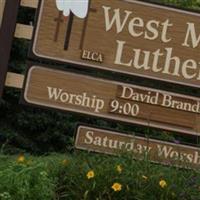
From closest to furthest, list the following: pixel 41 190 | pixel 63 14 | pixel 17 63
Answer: pixel 41 190 → pixel 63 14 → pixel 17 63

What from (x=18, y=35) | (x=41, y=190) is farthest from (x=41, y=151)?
(x=41, y=190)

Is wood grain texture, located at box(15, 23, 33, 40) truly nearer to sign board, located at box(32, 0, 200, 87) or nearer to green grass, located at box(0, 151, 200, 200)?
sign board, located at box(32, 0, 200, 87)

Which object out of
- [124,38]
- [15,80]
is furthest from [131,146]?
[15,80]

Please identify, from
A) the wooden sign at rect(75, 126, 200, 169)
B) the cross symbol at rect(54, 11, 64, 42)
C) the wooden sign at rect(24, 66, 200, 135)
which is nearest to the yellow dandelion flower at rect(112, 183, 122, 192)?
the wooden sign at rect(75, 126, 200, 169)

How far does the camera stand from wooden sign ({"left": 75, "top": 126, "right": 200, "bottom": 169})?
661cm

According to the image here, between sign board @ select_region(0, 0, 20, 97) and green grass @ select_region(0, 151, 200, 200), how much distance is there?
1.03 metres

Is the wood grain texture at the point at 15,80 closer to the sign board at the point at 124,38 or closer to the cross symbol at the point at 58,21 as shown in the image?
the sign board at the point at 124,38

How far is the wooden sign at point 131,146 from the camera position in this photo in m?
6.61

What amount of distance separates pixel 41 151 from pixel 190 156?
5368 millimetres

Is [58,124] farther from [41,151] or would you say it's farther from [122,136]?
[122,136]

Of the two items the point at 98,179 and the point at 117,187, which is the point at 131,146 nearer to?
the point at 98,179

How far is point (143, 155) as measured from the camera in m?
6.35

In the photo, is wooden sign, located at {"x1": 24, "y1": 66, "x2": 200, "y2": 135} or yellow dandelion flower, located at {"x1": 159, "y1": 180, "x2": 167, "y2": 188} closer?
yellow dandelion flower, located at {"x1": 159, "y1": 180, "x2": 167, "y2": 188}

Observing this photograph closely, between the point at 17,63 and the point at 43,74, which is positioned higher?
the point at 43,74
